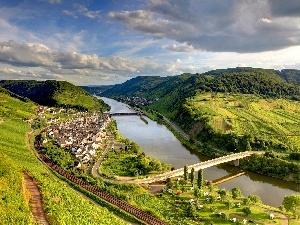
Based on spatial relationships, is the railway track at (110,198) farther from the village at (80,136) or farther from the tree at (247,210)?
the tree at (247,210)

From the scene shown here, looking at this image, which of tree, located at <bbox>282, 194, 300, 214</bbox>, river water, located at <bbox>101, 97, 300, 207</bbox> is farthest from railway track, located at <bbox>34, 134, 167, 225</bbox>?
river water, located at <bbox>101, 97, 300, 207</bbox>

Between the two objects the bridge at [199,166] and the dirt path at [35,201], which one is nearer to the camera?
the dirt path at [35,201]

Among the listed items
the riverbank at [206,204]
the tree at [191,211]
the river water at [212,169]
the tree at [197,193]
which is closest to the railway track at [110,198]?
the riverbank at [206,204]

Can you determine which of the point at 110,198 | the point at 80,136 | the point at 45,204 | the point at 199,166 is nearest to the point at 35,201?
the point at 45,204

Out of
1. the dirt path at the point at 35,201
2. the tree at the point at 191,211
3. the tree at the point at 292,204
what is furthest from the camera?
the tree at the point at 292,204

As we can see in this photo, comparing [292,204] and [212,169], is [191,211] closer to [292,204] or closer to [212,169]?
[292,204]

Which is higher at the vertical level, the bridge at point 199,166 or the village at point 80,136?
the village at point 80,136

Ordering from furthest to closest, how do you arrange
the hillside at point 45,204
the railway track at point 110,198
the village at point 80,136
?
1. the village at point 80,136
2. the railway track at point 110,198
3. the hillside at point 45,204

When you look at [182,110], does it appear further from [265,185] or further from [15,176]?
[15,176]

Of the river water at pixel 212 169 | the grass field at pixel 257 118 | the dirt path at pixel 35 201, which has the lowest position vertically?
the river water at pixel 212 169
